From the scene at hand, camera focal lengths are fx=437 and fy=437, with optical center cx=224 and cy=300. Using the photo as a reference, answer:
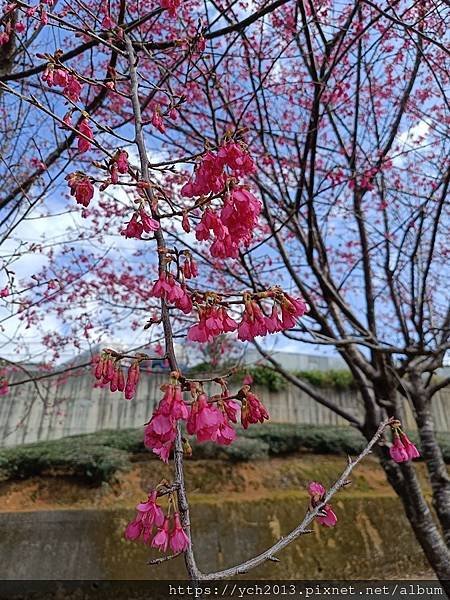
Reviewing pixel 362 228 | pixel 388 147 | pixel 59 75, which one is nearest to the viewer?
pixel 59 75

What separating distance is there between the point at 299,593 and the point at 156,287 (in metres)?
5.35

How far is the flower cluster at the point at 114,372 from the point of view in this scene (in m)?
1.37

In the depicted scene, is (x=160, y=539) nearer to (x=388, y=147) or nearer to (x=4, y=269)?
(x=4, y=269)

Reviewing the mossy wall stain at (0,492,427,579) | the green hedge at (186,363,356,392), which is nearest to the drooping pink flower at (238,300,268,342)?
the mossy wall stain at (0,492,427,579)

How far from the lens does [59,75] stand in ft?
5.96

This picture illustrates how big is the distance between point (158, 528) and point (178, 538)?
0.09 meters

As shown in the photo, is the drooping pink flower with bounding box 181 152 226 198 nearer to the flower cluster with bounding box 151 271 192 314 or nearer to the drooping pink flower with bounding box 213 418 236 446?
the flower cluster with bounding box 151 271 192 314

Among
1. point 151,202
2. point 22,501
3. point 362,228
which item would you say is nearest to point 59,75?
point 151,202

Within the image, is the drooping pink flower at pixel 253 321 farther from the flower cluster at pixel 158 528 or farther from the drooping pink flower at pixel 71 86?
the drooping pink flower at pixel 71 86

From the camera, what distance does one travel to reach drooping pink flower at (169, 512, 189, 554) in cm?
118

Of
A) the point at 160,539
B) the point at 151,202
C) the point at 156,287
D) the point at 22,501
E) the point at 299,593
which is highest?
the point at 151,202

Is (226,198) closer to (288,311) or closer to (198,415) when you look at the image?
(288,311)

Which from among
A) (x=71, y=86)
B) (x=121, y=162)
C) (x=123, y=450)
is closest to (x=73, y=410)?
(x=123, y=450)

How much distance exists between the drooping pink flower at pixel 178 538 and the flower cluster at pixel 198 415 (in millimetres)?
189
